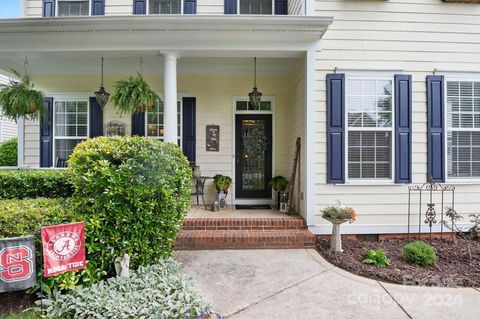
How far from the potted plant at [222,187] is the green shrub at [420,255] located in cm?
323

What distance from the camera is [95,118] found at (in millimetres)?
6094

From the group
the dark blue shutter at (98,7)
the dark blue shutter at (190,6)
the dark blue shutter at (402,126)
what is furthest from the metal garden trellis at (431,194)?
the dark blue shutter at (98,7)

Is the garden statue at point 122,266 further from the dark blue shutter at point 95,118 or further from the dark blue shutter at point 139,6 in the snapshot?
the dark blue shutter at point 139,6

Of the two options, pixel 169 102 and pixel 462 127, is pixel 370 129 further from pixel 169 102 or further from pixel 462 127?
pixel 169 102

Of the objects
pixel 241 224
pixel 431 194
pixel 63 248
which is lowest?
pixel 241 224

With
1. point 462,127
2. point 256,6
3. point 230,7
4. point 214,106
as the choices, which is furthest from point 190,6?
point 462,127

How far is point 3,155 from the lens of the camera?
909cm

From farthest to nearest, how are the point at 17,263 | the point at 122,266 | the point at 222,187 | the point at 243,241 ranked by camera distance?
the point at 222,187 < the point at 243,241 < the point at 122,266 < the point at 17,263

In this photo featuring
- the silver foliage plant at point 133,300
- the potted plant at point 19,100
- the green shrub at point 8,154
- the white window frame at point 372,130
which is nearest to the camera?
the silver foliage plant at point 133,300

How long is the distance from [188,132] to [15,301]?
13.3 ft

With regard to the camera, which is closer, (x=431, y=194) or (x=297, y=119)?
(x=431, y=194)

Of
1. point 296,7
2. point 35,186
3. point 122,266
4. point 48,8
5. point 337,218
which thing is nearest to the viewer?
point 122,266

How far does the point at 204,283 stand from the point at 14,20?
16.0ft

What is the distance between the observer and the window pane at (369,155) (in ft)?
15.6
